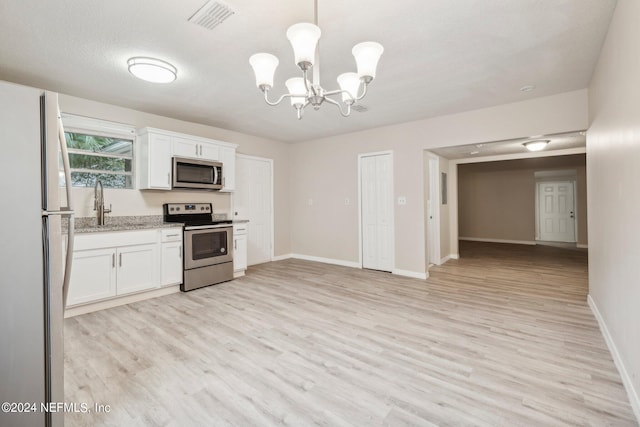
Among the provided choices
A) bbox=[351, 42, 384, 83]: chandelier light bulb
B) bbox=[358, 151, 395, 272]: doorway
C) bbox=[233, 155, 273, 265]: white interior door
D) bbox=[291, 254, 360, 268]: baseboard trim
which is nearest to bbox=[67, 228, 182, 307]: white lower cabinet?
bbox=[233, 155, 273, 265]: white interior door

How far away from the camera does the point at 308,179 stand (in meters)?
6.17

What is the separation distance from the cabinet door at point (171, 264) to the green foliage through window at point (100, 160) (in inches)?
42.9

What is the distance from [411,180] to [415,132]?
76cm

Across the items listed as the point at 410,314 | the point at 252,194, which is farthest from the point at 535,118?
the point at 252,194

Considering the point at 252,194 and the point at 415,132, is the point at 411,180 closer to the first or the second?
the point at 415,132

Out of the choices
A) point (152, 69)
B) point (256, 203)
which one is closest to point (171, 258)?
point (256, 203)

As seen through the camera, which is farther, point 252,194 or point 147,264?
point 252,194

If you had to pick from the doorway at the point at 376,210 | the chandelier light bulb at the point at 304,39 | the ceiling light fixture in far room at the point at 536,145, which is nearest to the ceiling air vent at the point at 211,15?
the chandelier light bulb at the point at 304,39

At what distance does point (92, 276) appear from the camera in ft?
10.6

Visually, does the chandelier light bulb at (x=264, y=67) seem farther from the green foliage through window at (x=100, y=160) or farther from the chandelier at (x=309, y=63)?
the green foliage through window at (x=100, y=160)

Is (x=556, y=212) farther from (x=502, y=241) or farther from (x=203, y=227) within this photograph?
(x=203, y=227)

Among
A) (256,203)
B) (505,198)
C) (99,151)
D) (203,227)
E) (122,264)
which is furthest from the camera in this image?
(505,198)

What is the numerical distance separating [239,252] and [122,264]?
1625 mm

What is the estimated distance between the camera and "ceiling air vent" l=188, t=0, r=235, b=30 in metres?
1.98
